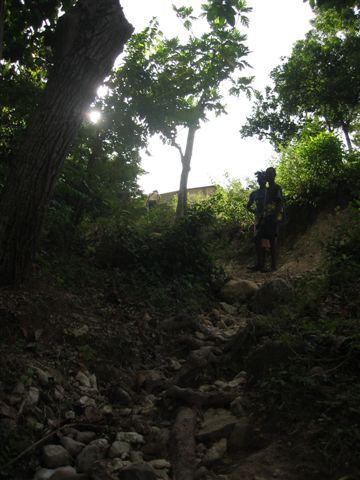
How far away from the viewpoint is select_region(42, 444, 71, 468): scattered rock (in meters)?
2.16

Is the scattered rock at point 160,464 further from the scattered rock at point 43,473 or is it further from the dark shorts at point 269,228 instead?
the dark shorts at point 269,228

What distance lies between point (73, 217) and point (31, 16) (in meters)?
2.80

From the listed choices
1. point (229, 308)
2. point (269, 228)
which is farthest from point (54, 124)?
point (269, 228)

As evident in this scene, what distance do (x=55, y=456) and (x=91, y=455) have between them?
0.68 ft

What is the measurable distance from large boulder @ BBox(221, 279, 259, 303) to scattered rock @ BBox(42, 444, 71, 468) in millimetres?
4254

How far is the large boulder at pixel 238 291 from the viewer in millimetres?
6203

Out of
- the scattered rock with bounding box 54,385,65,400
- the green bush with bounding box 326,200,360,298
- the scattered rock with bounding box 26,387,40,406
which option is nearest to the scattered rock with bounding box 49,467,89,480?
the scattered rock with bounding box 26,387,40,406

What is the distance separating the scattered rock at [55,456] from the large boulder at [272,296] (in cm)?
327

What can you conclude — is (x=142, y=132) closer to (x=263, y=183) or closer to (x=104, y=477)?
(x=263, y=183)

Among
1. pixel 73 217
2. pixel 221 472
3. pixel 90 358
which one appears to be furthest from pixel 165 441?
pixel 73 217

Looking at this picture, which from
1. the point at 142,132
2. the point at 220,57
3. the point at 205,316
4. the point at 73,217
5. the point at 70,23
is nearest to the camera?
the point at 70,23

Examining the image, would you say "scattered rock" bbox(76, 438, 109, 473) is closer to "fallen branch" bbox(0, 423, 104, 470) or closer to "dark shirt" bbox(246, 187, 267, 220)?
"fallen branch" bbox(0, 423, 104, 470)

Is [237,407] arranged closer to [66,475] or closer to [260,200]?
[66,475]

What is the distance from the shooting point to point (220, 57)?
9.88m
